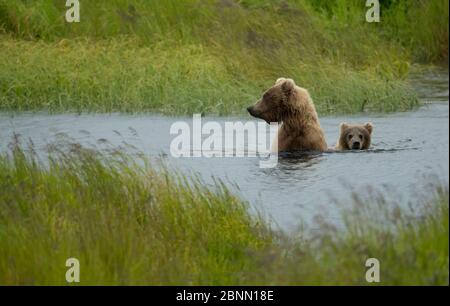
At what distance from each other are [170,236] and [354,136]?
4.16 meters

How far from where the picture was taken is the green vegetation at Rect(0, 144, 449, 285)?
19.4ft

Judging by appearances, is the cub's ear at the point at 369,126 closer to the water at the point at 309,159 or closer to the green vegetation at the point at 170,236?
the water at the point at 309,159

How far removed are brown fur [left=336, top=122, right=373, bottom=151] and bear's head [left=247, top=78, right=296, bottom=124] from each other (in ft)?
2.39

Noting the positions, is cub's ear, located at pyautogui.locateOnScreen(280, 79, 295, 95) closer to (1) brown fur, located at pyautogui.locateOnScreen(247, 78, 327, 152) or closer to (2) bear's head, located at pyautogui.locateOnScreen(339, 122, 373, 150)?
(1) brown fur, located at pyautogui.locateOnScreen(247, 78, 327, 152)

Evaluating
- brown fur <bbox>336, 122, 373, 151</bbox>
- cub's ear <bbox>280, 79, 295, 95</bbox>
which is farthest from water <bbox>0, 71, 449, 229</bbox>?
cub's ear <bbox>280, 79, 295, 95</bbox>

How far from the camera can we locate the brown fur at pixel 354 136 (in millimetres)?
11312

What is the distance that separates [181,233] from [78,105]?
8.31 meters

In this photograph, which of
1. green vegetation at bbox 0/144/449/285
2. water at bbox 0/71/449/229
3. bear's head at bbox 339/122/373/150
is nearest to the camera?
green vegetation at bbox 0/144/449/285

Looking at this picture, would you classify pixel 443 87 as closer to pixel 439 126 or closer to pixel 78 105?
pixel 439 126

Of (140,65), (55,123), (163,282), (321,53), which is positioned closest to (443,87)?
(321,53)

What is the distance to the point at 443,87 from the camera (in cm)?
1634

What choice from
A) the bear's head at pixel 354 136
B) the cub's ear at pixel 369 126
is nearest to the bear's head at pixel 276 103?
the bear's head at pixel 354 136

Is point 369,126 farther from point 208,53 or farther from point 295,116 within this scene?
point 208,53

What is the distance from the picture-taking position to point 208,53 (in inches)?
685
